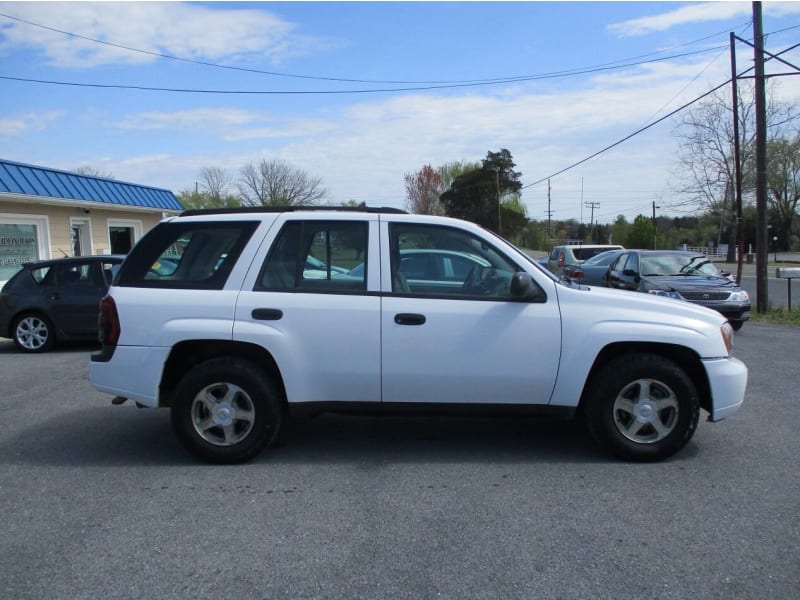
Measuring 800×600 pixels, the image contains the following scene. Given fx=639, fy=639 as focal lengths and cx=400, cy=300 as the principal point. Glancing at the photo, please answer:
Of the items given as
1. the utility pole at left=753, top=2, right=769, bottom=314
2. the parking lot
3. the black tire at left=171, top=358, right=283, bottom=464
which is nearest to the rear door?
the parking lot

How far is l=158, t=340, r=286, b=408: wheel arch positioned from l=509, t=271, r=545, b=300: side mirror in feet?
5.94

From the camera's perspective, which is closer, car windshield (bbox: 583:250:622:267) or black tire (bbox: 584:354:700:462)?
black tire (bbox: 584:354:700:462)

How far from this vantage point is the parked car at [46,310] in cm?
1028

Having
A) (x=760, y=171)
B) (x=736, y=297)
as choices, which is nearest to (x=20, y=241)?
(x=736, y=297)

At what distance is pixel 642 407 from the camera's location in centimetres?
467

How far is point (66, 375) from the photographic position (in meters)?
8.29

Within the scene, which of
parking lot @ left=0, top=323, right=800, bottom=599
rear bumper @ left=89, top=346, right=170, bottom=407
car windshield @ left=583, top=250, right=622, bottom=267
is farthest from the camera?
car windshield @ left=583, top=250, right=622, bottom=267

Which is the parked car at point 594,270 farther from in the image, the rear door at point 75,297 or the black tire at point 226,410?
the black tire at point 226,410

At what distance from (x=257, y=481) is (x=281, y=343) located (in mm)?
966

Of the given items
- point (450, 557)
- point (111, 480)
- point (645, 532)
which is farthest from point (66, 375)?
point (645, 532)

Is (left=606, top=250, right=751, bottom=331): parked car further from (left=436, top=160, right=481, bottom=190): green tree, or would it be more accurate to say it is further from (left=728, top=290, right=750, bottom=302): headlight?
(left=436, top=160, right=481, bottom=190): green tree

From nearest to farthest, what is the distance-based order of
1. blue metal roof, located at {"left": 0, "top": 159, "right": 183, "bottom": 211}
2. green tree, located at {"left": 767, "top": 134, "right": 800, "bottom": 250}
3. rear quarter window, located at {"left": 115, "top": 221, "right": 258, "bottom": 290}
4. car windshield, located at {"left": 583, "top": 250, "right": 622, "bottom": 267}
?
rear quarter window, located at {"left": 115, "top": 221, "right": 258, "bottom": 290} → blue metal roof, located at {"left": 0, "top": 159, "right": 183, "bottom": 211} → car windshield, located at {"left": 583, "top": 250, "right": 622, "bottom": 267} → green tree, located at {"left": 767, "top": 134, "right": 800, "bottom": 250}

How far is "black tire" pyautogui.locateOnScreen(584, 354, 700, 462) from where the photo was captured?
15.2 feet

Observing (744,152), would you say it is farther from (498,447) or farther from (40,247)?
(498,447)
